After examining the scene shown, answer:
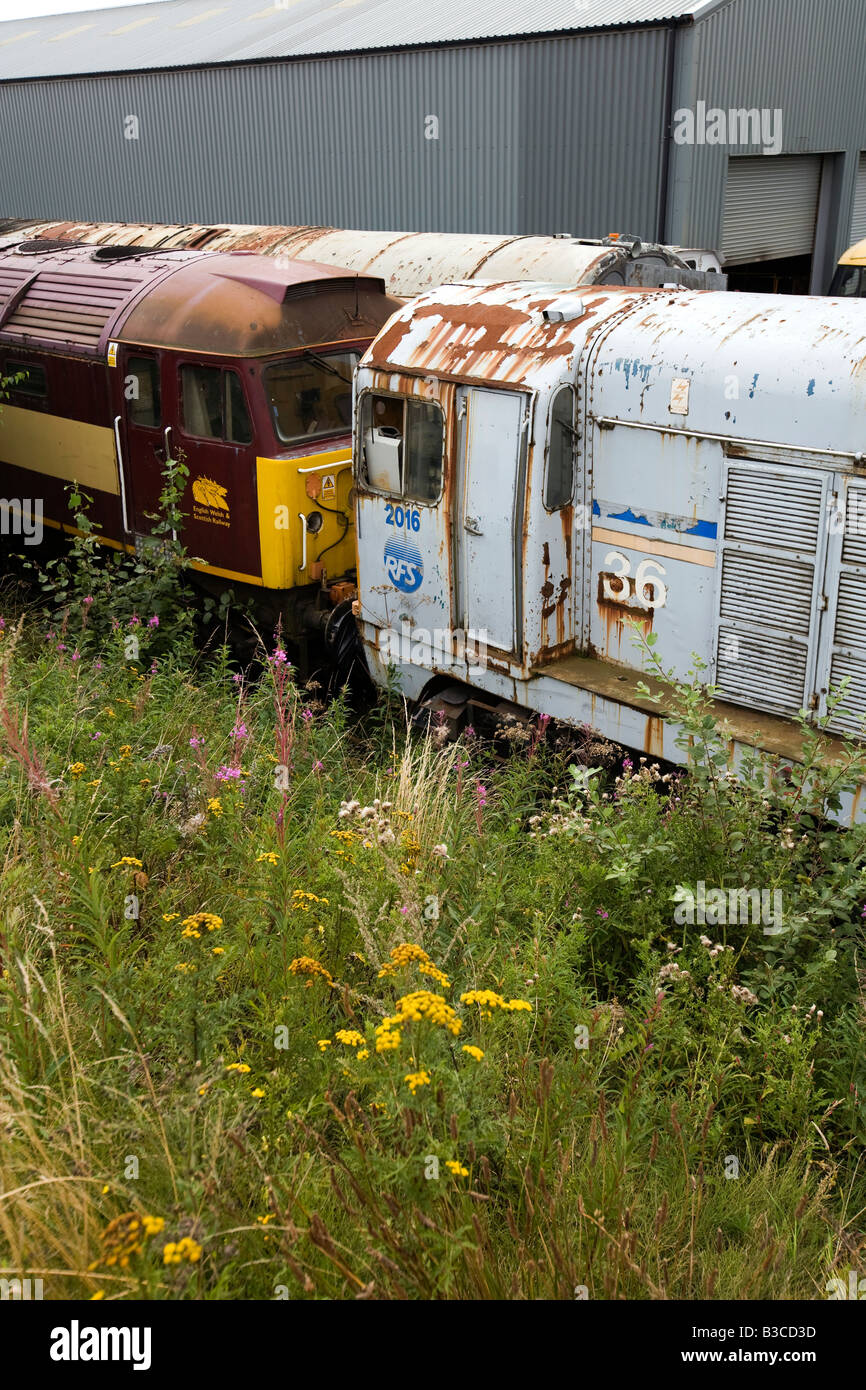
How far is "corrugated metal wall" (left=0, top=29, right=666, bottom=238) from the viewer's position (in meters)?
14.5

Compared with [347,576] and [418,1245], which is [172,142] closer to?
[347,576]

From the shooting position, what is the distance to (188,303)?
7977 mm

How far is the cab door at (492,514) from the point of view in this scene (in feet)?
19.1

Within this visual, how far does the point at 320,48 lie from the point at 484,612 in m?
15.1

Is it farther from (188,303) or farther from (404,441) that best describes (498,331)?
(188,303)

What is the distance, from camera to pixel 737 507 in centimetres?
529

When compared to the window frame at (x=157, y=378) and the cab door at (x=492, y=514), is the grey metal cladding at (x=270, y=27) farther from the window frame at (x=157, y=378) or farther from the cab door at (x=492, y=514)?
the cab door at (x=492, y=514)

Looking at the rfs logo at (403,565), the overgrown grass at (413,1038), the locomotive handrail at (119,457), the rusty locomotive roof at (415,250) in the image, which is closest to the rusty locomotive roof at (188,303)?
the locomotive handrail at (119,457)

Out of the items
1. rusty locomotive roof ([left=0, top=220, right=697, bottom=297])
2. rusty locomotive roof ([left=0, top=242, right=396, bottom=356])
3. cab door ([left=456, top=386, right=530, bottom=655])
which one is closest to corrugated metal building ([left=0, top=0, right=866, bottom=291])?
rusty locomotive roof ([left=0, top=220, right=697, bottom=297])

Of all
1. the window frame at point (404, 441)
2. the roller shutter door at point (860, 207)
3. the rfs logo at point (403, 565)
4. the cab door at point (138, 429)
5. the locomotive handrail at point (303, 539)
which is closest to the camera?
the window frame at point (404, 441)

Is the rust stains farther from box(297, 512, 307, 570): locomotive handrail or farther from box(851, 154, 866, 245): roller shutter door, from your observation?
box(851, 154, 866, 245): roller shutter door

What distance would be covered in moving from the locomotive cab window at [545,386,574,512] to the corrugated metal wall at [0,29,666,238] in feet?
33.6

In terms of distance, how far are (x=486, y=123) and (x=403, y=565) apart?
451 inches

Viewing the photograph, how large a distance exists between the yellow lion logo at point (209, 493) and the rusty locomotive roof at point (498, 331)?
1730 millimetres
